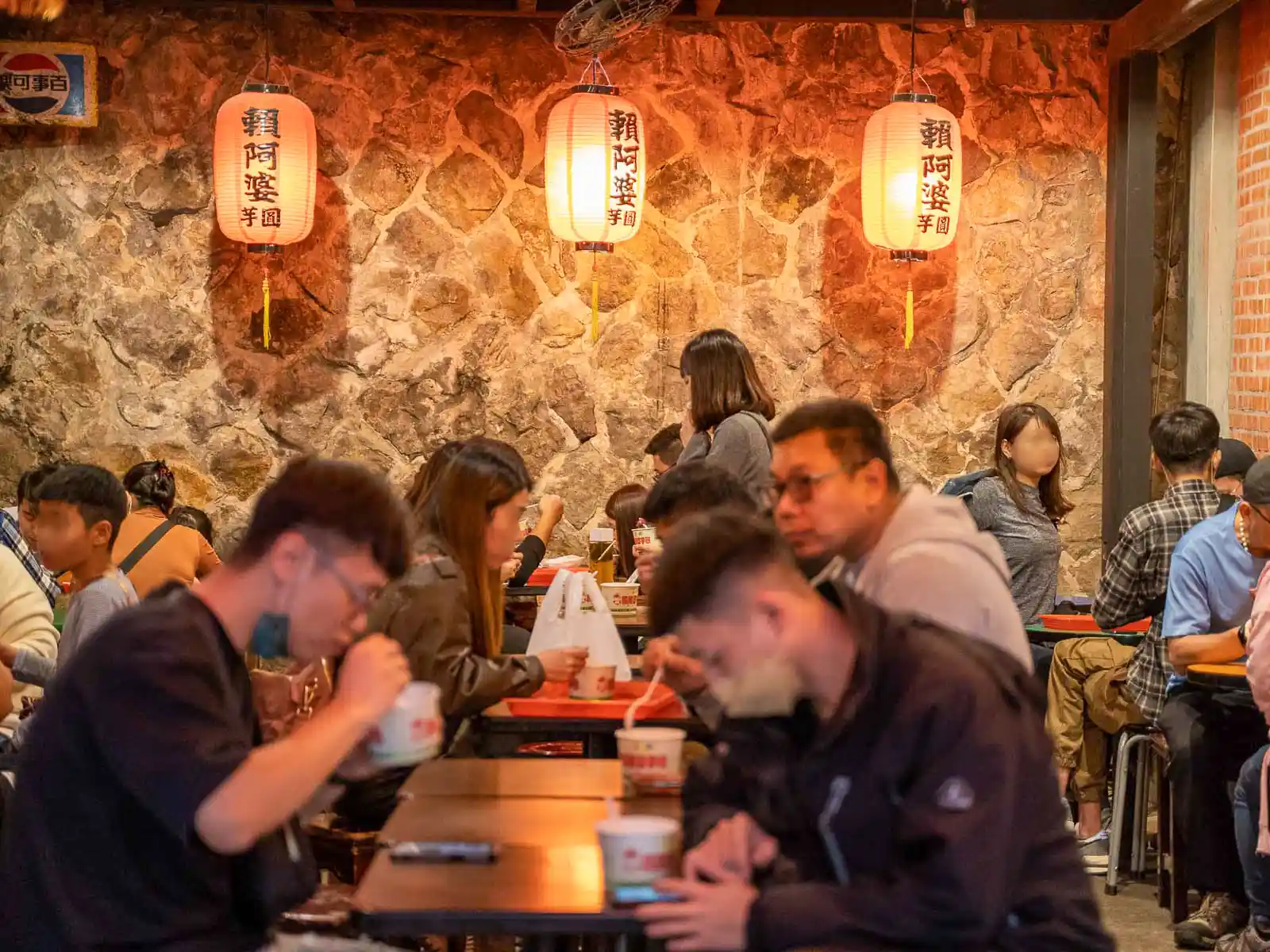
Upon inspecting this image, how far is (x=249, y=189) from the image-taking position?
7.86m

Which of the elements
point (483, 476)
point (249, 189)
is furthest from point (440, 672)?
point (249, 189)

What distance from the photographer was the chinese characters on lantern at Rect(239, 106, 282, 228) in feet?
25.5

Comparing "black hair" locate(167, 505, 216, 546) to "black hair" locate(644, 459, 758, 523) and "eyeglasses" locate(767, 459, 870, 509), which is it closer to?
"black hair" locate(644, 459, 758, 523)

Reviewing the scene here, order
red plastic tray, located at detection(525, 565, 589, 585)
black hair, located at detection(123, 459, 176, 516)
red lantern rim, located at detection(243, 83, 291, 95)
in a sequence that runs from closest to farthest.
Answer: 1. black hair, located at detection(123, 459, 176, 516)
2. red plastic tray, located at detection(525, 565, 589, 585)
3. red lantern rim, located at detection(243, 83, 291, 95)

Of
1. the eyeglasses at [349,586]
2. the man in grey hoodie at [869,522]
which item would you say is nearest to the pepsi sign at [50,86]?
the man in grey hoodie at [869,522]

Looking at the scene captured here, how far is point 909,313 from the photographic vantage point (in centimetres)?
844

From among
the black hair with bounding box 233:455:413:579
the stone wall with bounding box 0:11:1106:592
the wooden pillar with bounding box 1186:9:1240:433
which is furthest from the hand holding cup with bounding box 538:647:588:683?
the wooden pillar with bounding box 1186:9:1240:433

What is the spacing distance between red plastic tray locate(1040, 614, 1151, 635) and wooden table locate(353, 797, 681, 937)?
3.77 metres

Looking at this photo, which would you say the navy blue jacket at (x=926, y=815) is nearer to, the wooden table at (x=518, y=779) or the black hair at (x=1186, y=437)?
the wooden table at (x=518, y=779)

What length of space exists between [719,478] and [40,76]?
18.1 ft

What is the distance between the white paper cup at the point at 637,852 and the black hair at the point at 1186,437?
12.9 feet

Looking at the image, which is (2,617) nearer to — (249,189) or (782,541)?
(782,541)

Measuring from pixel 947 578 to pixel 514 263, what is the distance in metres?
5.90

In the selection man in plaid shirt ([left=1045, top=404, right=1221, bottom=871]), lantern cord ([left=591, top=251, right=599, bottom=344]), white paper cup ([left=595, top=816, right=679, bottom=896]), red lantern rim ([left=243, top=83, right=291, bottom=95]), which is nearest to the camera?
white paper cup ([left=595, top=816, right=679, bottom=896])
